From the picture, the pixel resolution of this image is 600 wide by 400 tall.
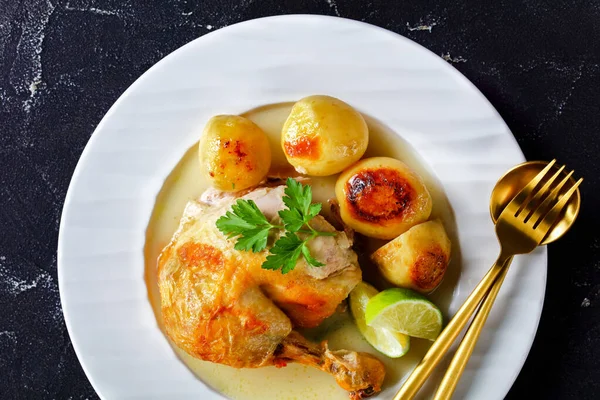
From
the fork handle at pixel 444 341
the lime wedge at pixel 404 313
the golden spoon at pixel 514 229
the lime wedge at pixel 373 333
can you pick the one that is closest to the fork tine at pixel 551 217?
the golden spoon at pixel 514 229

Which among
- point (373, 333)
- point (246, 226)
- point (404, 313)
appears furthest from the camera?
point (373, 333)

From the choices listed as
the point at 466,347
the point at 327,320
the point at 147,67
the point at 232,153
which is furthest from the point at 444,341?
the point at 147,67

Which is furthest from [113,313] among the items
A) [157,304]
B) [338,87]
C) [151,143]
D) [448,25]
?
[448,25]

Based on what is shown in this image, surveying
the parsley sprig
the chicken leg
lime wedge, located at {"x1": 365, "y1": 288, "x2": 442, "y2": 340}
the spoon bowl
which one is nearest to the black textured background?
the spoon bowl

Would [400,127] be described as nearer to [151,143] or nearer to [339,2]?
[339,2]

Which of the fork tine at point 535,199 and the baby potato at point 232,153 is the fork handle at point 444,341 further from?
the baby potato at point 232,153

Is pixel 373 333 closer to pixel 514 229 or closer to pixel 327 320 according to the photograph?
pixel 327 320
